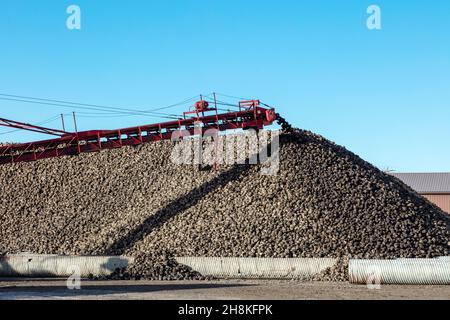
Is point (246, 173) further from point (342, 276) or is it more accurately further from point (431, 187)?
point (431, 187)

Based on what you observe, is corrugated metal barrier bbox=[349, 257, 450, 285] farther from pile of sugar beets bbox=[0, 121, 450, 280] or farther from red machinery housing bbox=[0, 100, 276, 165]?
red machinery housing bbox=[0, 100, 276, 165]

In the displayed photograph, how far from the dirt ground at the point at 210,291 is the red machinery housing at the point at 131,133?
38.0ft

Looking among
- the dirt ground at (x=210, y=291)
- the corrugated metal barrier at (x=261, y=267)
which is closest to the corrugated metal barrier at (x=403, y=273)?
the dirt ground at (x=210, y=291)

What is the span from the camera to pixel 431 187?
72.1 m

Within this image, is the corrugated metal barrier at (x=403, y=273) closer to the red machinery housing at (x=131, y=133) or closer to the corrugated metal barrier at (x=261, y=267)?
the corrugated metal barrier at (x=261, y=267)

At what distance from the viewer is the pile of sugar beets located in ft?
103

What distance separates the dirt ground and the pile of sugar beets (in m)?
2.45

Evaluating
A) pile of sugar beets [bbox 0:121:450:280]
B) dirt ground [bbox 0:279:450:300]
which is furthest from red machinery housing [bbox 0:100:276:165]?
dirt ground [bbox 0:279:450:300]

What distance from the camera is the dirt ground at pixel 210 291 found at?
866 inches

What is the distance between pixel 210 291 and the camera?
23703mm
